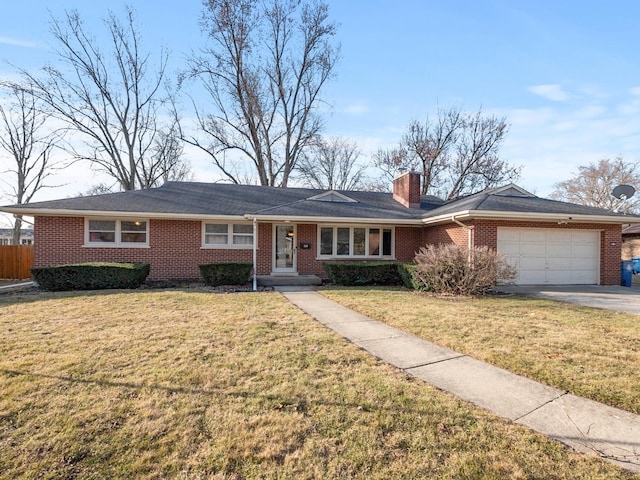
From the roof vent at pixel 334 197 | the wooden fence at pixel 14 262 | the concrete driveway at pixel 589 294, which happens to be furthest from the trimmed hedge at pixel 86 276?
the concrete driveway at pixel 589 294

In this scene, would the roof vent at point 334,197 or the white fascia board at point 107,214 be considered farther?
the roof vent at point 334,197

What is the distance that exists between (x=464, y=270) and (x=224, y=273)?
299 inches

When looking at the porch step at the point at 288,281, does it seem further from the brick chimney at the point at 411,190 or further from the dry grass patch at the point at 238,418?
the dry grass patch at the point at 238,418

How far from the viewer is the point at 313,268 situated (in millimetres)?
13539

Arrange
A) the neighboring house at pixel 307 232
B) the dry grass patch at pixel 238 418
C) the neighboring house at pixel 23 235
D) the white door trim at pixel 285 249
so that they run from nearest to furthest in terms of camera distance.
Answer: the dry grass patch at pixel 238 418 < the neighboring house at pixel 307 232 < the white door trim at pixel 285 249 < the neighboring house at pixel 23 235

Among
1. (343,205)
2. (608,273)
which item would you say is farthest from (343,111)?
(608,273)

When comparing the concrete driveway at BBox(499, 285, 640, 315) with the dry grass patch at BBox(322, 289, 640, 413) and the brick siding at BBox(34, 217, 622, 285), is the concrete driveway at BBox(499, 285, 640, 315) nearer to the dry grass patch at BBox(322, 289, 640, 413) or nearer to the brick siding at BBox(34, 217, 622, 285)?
the dry grass patch at BBox(322, 289, 640, 413)

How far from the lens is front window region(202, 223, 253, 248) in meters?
13.0

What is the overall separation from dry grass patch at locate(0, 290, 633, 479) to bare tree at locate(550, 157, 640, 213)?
38303 millimetres

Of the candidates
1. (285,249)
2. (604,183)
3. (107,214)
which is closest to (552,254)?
Answer: (285,249)

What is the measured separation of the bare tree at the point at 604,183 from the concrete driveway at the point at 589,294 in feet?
88.5

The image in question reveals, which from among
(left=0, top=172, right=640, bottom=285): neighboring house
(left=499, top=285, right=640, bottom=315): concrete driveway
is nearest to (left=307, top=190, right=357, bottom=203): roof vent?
(left=0, top=172, right=640, bottom=285): neighboring house

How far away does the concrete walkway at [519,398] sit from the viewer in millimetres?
2516

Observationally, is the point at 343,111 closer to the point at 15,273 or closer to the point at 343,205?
the point at 343,205
